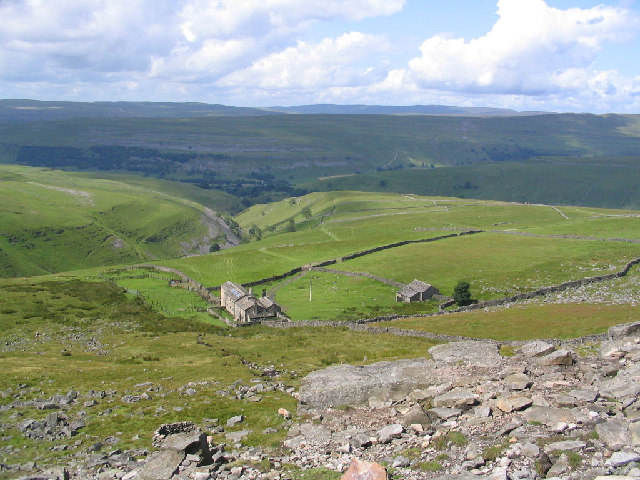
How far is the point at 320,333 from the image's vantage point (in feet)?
224

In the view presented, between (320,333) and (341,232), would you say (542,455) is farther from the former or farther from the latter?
(341,232)

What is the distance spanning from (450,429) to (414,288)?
6492cm

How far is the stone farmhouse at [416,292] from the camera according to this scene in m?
88.0

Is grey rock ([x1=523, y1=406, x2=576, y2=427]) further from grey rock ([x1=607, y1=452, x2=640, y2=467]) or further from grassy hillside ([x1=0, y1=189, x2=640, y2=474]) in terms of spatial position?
grassy hillside ([x1=0, y1=189, x2=640, y2=474])

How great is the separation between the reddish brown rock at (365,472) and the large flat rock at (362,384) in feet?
34.1

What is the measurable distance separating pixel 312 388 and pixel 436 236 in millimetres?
106495

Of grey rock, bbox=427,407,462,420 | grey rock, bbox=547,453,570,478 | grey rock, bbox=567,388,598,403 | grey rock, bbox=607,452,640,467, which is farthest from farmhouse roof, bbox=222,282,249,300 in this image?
grey rock, bbox=607,452,640,467

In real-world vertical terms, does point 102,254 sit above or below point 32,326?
below

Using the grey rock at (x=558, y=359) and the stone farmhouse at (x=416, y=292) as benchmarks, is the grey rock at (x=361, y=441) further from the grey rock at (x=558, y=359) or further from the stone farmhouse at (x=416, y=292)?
the stone farmhouse at (x=416, y=292)

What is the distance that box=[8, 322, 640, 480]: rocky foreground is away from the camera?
21.1m

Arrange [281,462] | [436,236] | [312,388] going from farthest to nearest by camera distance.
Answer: [436,236] → [312,388] → [281,462]

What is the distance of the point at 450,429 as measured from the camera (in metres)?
25.3

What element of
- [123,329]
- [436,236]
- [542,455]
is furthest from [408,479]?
[436,236]

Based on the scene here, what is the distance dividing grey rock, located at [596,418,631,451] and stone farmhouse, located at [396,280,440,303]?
65333 millimetres
